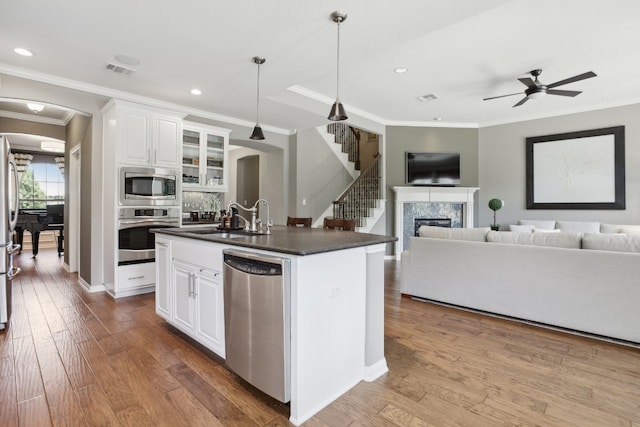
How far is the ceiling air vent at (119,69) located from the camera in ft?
11.2

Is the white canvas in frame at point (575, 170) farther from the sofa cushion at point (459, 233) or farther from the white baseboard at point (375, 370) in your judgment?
the white baseboard at point (375, 370)

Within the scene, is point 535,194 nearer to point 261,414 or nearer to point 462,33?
point 462,33

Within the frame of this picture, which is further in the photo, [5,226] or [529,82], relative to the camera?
[529,82]

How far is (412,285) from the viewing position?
12.9 ft

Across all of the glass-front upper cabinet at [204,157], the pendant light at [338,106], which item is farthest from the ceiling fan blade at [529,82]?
the glass-front upper cabinet at [204,157]

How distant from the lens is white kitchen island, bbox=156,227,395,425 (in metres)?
1.73

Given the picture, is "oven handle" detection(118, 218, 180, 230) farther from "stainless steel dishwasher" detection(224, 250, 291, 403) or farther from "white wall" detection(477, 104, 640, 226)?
"white wall" detection(477, 104, 640, 226)

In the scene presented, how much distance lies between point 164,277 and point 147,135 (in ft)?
7.36

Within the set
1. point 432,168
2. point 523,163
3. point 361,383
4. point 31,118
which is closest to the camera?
point 361,383

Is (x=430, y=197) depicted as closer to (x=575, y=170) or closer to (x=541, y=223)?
(x=541, y=223)

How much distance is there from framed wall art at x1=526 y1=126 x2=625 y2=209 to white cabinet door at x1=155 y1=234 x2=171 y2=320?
672 cm

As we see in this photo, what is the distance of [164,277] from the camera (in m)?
2.94

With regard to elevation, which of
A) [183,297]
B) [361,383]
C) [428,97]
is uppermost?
[428,97]

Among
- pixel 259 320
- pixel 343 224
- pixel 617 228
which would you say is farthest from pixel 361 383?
pixel 617 228
